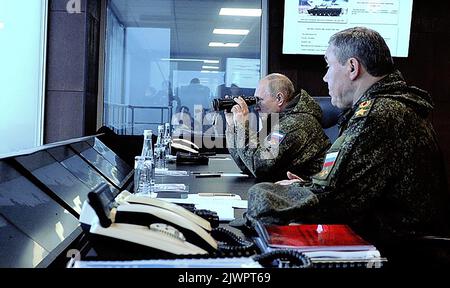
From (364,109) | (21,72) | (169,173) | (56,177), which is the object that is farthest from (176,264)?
(21,72)

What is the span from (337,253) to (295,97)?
2.02m

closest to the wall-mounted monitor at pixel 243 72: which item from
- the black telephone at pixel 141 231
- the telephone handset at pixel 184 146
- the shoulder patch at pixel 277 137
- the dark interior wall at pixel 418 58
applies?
the dark interior wall at pixel 418 58

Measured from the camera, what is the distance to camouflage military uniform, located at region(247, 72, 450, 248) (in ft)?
4.42

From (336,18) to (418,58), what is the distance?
3.05 ft

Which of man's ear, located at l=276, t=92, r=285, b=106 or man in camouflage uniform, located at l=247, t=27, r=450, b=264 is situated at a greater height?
man's ear, located at l=276, t=92, r=285, b=106

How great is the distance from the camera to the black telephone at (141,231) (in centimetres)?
86

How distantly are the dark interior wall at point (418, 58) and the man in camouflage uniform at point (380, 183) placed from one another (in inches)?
145

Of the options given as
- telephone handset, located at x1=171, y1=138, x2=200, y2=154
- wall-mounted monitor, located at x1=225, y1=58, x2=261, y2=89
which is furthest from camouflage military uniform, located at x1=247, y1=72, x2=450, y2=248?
wall-mounted monitor, located at x1=225, y1=58, x2=261, y2=89

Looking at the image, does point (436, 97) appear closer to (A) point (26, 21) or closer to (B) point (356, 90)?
(A) point (26, 21)

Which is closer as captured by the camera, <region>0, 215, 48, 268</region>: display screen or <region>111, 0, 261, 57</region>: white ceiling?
<region>0, 215, 48, 268</region>: display screen

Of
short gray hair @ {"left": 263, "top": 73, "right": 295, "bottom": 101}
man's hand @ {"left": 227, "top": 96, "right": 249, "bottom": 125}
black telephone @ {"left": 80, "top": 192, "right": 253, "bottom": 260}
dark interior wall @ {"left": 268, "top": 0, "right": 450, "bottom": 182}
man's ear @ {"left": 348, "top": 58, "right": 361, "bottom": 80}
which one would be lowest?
black telephone @ {"left": 80, "top": 192, "right": 253, "bottom": 260}

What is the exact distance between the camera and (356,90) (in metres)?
1.65

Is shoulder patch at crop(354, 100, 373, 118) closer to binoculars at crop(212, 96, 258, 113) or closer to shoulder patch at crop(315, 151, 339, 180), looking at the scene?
shoulder patch at crop(315, 151, 339, 180)

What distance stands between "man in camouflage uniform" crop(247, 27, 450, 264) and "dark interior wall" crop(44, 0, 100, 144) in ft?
11.2
